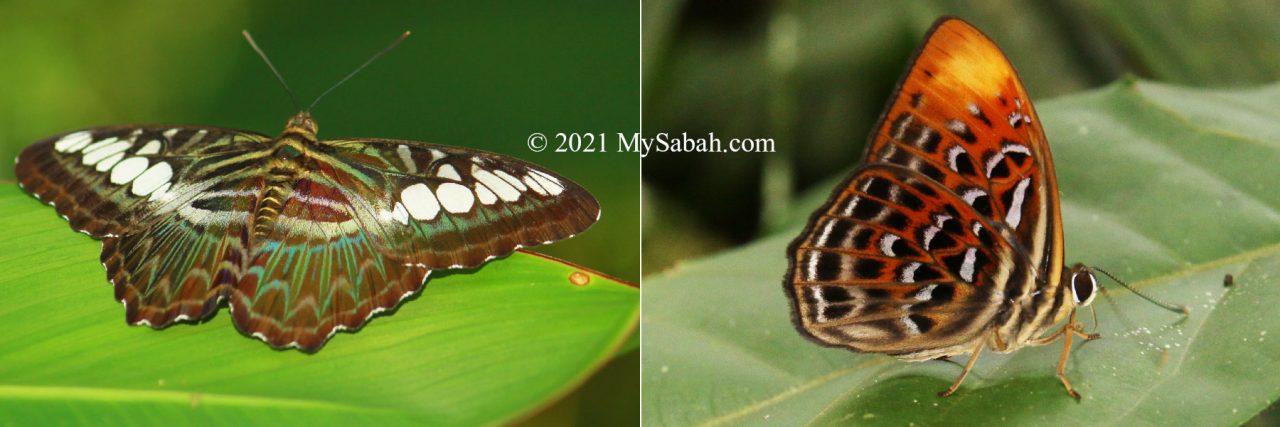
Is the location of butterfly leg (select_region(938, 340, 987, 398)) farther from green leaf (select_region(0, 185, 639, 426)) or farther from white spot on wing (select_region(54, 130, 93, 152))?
white spot on wing (select_region(54, 130, 93, 152))

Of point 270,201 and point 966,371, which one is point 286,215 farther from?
point 966,371

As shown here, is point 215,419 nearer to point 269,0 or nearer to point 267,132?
point 267,132

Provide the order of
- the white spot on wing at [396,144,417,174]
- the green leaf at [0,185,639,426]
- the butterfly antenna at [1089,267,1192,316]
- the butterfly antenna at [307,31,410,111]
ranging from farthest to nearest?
the butterfly antenna at [307,31,410,111] < the white spot on wing at [396,144,417,174] < the butterfly antenna at [1089,267,1192,316] < the green leaf at [0,185,639,426]

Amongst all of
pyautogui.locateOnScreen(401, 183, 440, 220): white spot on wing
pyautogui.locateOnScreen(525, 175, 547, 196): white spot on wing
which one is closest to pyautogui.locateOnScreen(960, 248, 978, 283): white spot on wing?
pyautogui.locateOnScreen(525, 175, 547, 196): white spot on wing

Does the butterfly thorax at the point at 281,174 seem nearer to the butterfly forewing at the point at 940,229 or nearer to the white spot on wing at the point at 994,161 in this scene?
the butterfly forewing at the point at 940,229

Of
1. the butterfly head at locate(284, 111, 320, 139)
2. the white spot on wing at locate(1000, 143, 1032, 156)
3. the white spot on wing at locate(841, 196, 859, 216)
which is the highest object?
the white spot on wing at locate(1000, 143, 1032, 156)

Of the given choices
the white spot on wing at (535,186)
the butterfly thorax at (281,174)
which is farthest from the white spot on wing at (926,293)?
the butterfly thorax at (281,174)
